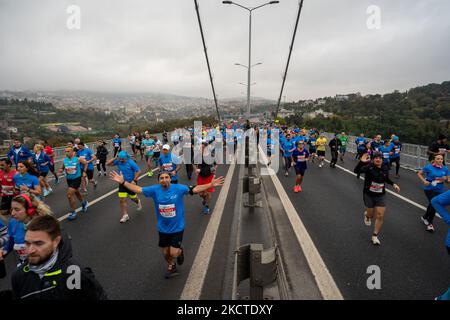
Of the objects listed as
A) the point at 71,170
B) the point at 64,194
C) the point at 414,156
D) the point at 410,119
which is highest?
the point at 410,119

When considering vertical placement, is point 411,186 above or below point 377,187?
below

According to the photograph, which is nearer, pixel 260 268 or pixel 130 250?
pixel 260 268

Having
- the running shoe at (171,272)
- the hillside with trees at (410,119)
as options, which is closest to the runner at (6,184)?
the running shoe at (171,272)

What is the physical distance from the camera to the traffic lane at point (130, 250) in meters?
3.78

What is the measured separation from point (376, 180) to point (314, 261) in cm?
218

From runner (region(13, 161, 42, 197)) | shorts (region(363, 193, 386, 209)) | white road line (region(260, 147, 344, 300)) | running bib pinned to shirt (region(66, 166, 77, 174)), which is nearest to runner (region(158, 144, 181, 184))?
running bib pinned to shirt (region(66, 166, 77, 174))

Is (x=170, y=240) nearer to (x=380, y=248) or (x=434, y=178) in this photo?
(x=380, y=248)

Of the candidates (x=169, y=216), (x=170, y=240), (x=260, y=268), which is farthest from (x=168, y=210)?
(x=260, y=268)

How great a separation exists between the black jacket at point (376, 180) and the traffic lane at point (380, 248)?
97 cm

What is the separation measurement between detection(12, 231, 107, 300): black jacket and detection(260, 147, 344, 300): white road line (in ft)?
9.42

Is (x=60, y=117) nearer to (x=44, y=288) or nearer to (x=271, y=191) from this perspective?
(x=271, y=191)

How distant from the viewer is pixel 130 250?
4.94 meters

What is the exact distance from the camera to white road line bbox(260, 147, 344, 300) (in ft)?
11.6
